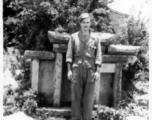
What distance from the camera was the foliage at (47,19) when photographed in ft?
20.6

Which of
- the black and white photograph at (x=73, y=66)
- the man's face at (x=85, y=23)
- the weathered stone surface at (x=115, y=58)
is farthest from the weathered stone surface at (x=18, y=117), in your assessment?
the man's face at (x=85, y=23)

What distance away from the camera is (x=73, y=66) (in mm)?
4125

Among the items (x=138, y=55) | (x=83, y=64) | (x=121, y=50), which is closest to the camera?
(x=83, y=64)

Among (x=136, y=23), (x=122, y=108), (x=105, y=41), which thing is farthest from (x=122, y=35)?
(x=122, y=108)

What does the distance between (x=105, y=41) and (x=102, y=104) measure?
1708 mm

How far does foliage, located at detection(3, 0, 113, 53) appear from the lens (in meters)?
6.28

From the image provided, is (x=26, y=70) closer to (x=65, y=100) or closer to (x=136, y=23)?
(x=65, y=100)

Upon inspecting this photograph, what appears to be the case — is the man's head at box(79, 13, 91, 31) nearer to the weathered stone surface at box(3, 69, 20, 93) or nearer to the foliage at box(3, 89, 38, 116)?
the foliage at box(3, 89, 38, 116)

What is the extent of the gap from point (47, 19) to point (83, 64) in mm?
3249

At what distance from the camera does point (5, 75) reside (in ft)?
22.0

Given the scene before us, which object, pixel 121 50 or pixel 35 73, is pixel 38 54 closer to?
pixel 35 73

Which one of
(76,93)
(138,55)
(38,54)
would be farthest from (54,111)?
(138,55)

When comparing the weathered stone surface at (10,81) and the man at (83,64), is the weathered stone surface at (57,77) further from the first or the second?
the weathered stone surface at (10,81)

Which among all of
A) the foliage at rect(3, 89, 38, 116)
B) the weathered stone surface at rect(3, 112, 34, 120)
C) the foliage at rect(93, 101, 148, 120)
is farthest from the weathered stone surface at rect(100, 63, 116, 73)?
the weathered stone surface at rect(3, 112, 34, 120)
